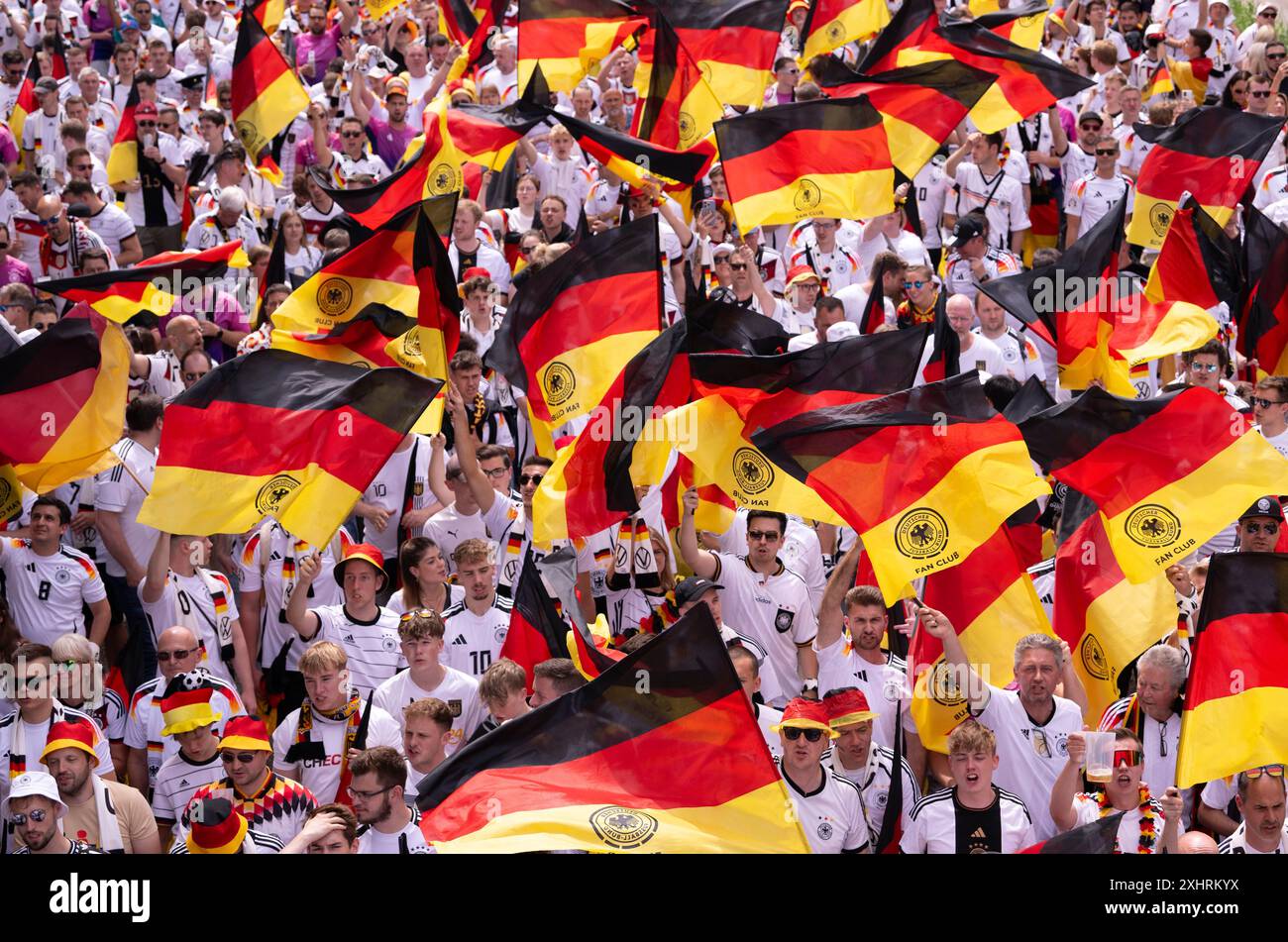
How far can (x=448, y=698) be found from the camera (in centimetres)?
930

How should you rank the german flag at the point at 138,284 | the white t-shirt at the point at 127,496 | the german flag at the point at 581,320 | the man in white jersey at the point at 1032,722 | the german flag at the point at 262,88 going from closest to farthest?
the man in white jersey at the point at 1032,722
the white t-shirt at the point at 127,496
the german flag at the point at 581,320
the german flag at the point at 138,284
the german flag at the point at 262,88

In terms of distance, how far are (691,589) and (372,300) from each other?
10.3 ft

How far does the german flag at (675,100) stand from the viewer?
45.0 feet

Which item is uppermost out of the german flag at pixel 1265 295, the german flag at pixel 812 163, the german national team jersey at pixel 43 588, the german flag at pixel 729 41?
the german flag at pixel 729 41

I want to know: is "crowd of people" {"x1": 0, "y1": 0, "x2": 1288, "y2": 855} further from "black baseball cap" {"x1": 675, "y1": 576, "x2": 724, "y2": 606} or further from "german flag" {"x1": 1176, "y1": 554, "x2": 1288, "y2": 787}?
"german flag" {"x1": 1176, "y1": 554, "x2": 1288, "y2": 787}

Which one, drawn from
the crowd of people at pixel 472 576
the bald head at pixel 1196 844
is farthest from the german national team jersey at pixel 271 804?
the bald head at pixel 1196 844

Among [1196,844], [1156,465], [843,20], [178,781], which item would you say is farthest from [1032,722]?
[843,20]

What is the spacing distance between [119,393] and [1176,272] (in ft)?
22.8

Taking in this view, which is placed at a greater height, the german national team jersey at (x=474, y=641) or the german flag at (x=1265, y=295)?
the german flag at (x=1265, y=295)

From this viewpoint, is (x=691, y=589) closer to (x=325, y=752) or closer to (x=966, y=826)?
(x=325, y=752)

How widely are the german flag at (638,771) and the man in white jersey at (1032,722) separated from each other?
2.60 metres

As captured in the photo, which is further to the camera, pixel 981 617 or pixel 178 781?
pixel 981 617

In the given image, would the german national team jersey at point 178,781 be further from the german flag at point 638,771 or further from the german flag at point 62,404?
the german flag at point 638,771

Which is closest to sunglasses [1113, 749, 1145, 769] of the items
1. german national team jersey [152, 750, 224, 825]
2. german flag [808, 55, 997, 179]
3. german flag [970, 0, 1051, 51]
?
german national team jersey [152, 750, 224, 825]
